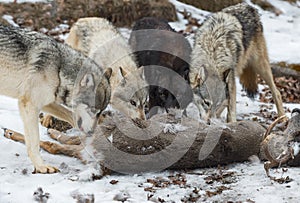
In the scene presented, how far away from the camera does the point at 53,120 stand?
22.6 feet

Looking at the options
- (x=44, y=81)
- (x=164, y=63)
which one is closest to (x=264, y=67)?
(x=164, y=63)

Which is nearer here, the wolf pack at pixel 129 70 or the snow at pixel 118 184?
the snow at pixel 118 184

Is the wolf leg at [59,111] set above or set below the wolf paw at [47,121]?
above

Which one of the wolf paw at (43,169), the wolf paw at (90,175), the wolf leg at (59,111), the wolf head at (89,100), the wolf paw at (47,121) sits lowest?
the wolf paw at (47,121)

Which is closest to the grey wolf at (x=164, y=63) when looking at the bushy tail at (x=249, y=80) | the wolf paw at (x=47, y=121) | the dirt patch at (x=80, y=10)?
the bushy tail at (x=249, y=80)

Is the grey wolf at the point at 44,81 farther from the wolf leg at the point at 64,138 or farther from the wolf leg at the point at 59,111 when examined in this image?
the wolf leg at the point at 64,138

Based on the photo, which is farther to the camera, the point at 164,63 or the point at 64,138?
the point at 164,63

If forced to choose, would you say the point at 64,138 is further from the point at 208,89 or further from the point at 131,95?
the point at 208,89

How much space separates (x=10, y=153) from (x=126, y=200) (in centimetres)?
172

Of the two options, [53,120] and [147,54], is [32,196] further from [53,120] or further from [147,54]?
[147,54]

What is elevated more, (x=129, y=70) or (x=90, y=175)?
(x=129, y=70)

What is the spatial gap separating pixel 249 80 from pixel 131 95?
2.49m

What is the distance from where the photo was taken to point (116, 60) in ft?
23.1

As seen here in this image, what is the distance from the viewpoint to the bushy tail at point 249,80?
27.1ft
